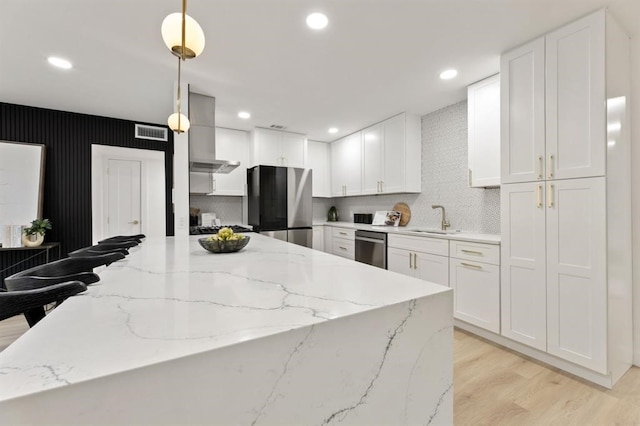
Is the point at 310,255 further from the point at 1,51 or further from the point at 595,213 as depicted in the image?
the point at 1,51

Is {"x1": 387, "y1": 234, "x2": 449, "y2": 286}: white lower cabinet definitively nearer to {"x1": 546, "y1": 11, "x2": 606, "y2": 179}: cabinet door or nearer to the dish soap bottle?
{"x1": 546, "y1": 11, "x2": 606, "y2": 179}: cabinet door

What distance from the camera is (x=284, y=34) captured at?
6.77ft

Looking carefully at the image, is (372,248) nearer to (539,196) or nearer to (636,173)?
(539,196)

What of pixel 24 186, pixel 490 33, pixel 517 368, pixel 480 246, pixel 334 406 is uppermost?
pixel 490 33

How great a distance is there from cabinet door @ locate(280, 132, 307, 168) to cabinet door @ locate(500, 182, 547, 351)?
303cm

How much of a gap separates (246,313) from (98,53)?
2784mm

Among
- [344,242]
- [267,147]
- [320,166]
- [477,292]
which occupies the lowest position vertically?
[477,292]

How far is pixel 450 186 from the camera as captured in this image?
3.37 metres

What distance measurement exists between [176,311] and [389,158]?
3.59m

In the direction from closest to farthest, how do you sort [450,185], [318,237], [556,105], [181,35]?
1. [181,35]
2. [556,105]
3. [450,185]
4. [318,237]

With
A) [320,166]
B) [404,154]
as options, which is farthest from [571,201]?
[320,166]

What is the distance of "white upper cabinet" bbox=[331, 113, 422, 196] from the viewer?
3674mm

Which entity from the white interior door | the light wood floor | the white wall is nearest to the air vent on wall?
the white interior door

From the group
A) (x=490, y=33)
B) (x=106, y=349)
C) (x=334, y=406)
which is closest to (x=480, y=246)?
(x=490, y=33)
